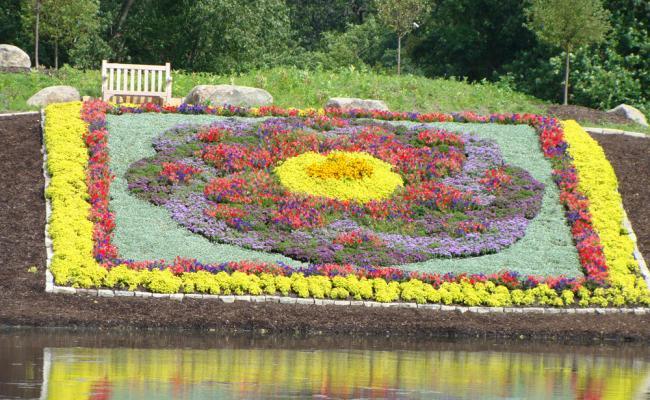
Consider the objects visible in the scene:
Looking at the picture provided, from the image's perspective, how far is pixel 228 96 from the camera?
2620 cm

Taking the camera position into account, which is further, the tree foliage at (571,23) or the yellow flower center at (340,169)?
the tree foliage at (571,23)

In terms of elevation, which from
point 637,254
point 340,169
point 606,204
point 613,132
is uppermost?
point 613,132

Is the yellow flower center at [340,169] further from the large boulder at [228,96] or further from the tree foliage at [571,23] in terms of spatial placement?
the tree foliage at [571,23]

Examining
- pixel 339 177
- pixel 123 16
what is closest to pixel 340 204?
pixel 339 177

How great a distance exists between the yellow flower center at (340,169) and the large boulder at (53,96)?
7.71m

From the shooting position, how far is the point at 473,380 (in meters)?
11.8

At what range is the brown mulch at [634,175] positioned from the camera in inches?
792

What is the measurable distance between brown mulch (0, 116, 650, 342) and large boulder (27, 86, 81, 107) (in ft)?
29.7

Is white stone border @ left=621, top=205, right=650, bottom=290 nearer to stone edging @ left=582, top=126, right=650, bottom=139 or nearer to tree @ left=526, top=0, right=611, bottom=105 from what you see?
stone edging @ left=582, top=126, right=650, bottom=139

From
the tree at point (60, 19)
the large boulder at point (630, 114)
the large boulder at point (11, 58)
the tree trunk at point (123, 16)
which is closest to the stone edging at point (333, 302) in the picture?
the large boulder at point (630, 114)

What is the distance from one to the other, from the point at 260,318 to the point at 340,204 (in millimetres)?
4826

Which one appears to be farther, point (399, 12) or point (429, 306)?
point (399, 12)

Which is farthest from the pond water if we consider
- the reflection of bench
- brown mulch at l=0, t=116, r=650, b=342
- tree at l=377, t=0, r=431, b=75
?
tree at l=377, t=0, r=431, b=75

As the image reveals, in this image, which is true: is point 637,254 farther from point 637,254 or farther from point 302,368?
point 302,368
